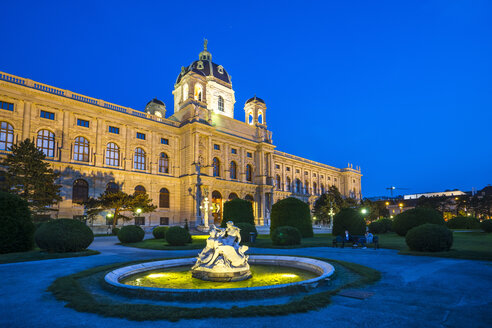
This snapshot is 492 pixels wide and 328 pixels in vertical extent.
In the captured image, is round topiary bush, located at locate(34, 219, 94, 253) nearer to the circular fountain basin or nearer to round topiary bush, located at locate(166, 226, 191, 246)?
round topiary bush, located at locate(166, 226, 191, 246)

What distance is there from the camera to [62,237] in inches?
577

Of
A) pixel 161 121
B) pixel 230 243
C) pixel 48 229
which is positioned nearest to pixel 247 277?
pixel 230 243

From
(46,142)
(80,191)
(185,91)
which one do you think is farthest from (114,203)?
(185,91)

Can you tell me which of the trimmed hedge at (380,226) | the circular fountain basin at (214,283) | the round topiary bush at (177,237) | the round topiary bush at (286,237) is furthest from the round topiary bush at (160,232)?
the trimmed hedge at (380,226)

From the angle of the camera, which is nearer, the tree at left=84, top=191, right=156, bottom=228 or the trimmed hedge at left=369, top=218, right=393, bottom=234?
the tree at left=84, top=191, right=156, bottom=228

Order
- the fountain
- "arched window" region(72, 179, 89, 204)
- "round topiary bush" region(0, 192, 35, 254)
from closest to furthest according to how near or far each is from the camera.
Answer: the fountain → "round topiary bush" region(0, 192, 35, 254) → "arched window" region(72, 179, 89, 204)

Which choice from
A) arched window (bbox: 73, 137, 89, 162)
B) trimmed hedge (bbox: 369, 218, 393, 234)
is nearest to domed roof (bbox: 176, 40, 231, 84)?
arched window (bbox: 73, 137, 89, 162)

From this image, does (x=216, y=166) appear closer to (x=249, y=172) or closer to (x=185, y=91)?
(x=249, y=172)

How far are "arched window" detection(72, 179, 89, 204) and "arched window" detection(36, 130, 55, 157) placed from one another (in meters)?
4.30

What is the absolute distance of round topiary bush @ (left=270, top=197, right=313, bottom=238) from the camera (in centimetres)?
2523

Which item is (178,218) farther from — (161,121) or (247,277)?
(247,277)

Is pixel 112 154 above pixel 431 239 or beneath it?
above

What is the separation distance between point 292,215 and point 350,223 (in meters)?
4.73

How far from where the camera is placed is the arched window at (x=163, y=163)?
149ft
